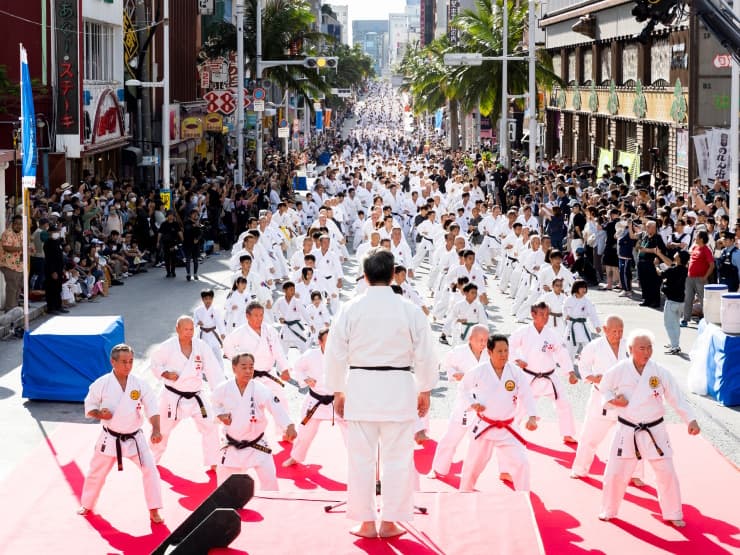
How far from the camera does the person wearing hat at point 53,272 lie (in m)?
22.2

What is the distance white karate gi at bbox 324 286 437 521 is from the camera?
26.6 feet

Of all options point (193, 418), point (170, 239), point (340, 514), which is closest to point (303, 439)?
point (193, 418)

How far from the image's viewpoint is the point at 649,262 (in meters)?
22.8

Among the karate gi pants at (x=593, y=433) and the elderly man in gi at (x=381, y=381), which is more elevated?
the elderly man in gi at (x=381, y=381)

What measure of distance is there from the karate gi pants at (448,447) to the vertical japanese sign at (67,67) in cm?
2150

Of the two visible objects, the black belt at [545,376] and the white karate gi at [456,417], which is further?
the black belt at [545,376]

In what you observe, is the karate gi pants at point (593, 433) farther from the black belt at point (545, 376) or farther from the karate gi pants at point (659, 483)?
the black belt at point (545, 376)

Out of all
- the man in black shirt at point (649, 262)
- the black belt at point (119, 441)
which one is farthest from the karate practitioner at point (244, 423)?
the man in black shirt at point (649, 262)

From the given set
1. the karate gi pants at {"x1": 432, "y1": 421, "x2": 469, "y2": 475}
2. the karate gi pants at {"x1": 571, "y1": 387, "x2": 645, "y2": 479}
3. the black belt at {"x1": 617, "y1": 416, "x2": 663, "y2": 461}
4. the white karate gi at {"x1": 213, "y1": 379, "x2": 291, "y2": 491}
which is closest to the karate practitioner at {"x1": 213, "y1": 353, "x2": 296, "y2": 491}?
the white karate gi at {"x1": 213, "y1": 379, "x2": 291, "y2": 491}

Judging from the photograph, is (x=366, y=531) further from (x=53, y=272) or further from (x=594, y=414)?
(x=53, y=272)

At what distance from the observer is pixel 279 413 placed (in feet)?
35.2

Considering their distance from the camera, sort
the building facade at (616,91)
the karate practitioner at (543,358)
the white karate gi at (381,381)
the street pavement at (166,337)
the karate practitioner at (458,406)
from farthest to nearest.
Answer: the building facade at (616,91), the street pavement at (166,337), the karate practitioner at (543,358), the karate practitioner at (458,406), the white karate gi at (381,381)

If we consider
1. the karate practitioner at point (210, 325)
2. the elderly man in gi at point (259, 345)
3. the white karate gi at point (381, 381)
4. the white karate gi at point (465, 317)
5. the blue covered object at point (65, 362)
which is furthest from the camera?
the white karate gi at point (465, 317)

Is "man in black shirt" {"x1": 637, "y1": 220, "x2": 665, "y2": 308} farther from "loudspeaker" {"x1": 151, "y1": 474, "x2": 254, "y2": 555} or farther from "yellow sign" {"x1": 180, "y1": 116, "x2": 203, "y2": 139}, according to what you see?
"yellow sign" {"x1": 180, "y1": 116, "x2": 203, "y2": 139}
